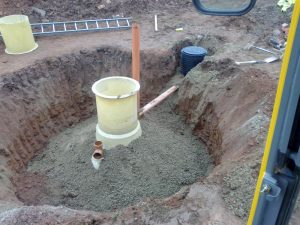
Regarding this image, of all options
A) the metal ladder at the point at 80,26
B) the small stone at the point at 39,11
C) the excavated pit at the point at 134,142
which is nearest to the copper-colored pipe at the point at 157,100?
the excavated pit at the point at 134,142

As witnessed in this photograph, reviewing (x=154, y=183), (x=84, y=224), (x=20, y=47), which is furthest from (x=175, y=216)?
(x=20, y=47)

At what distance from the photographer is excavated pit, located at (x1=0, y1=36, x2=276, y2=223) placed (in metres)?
4.52

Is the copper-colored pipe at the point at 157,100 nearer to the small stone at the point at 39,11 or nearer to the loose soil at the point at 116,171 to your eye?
the loose soil at the point at 116,171

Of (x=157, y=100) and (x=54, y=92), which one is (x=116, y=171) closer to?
(x=157, y=100)

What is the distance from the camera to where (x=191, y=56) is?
6.17 m

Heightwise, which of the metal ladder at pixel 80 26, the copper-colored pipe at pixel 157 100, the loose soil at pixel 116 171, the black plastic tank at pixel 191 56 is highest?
the metal ladder at pixel 80 26

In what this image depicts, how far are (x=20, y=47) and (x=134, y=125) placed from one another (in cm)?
288

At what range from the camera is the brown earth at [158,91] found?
3.39 m

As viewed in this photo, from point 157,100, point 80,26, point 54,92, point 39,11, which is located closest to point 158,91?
point 157,100

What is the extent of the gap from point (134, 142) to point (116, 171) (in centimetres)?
52

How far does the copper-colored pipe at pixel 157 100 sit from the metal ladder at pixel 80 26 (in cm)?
207

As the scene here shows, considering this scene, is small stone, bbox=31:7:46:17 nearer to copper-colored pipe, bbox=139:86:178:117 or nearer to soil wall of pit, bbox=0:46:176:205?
soil wall of pit, bbox=0:46:176:205

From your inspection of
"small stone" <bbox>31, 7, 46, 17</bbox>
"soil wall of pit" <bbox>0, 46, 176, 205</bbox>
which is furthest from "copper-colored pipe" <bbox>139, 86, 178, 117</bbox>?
"small stone" <bbox>31, 7, 46, 17</bbox>

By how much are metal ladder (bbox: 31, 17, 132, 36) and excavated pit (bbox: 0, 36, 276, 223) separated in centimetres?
98
